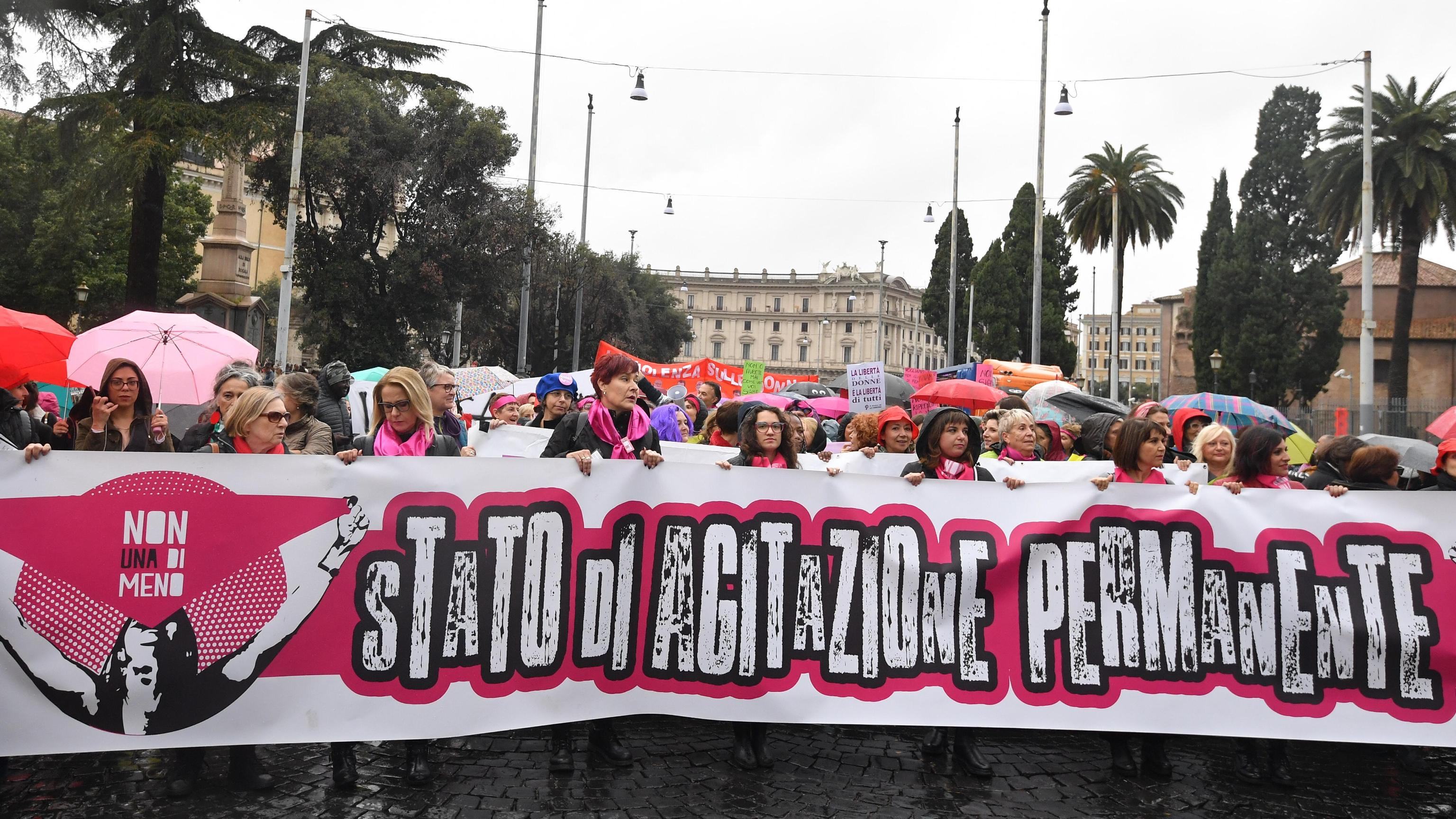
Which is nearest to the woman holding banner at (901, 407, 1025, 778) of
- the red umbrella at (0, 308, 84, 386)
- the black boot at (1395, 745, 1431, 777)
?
the black boot at (1395, 745, 1431, 777)

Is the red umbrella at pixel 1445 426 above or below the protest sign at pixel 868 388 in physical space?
below

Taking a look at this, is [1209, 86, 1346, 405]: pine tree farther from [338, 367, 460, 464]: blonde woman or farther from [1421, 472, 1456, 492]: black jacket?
[338, 367, 460, 464]: blonde woman

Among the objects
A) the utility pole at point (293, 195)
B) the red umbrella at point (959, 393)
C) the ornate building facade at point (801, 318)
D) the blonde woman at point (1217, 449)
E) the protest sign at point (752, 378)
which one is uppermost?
the ornate building facade at point (801, 318)

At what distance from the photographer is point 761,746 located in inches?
187

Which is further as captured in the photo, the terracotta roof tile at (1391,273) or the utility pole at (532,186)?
the terracotta roof tile at (1391,273)

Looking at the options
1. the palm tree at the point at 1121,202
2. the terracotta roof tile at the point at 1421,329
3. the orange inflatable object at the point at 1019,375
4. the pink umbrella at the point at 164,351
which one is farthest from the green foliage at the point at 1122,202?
the pink umbrella at the point at 164,351

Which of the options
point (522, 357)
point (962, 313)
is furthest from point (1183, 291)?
point (522, 357)

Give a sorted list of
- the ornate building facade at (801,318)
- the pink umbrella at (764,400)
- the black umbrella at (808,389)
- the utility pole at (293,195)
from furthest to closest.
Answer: the ornate building facade at (801,318)
the black umbrella at (808,389)
the utility pole at (293,195)
the pink umbrella at (764,400)

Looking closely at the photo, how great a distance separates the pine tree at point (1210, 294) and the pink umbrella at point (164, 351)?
1691 inches

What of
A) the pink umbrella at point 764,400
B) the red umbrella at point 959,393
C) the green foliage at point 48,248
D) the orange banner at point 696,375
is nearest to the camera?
the pink umbrella at point 764,400

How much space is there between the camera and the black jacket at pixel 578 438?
4.95 metres

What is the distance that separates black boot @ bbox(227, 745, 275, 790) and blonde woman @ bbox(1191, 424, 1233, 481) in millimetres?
4568

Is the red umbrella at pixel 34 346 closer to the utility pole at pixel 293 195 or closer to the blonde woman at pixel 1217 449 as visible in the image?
the blonde woman at pixel 1217 449

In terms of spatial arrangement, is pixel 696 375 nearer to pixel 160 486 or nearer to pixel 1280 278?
pixel 160 486
